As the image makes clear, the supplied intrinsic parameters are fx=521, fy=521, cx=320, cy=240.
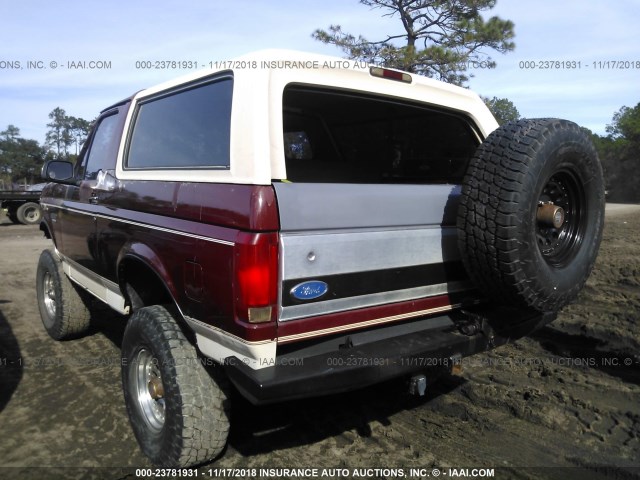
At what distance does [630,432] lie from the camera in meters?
3.06

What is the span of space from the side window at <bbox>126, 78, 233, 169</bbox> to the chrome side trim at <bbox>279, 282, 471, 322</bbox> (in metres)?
0.77

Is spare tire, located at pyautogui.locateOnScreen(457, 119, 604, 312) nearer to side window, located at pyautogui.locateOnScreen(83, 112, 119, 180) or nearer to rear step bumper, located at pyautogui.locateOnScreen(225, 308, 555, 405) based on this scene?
rear step bumper, located at pyautogui.locateOnScreen(225, 308, 555, 405)

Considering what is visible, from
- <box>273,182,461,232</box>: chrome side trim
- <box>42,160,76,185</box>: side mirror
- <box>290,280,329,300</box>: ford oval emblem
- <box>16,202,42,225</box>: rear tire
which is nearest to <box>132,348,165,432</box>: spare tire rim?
<box>290,280,329,300</box>: ford oval emblem

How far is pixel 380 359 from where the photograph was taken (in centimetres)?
250

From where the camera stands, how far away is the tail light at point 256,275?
7.20 feet

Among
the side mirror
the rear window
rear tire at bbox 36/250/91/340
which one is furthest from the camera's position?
rear tire at bbox 36/250/91/340

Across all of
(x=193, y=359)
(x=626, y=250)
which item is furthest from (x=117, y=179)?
(x=626, y=250)

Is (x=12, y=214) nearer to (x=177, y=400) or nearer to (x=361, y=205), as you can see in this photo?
(x=177, y=400)

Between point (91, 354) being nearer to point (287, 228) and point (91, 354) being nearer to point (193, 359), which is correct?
point (193, 359)

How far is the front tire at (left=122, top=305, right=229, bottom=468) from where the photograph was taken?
2535 millimetres

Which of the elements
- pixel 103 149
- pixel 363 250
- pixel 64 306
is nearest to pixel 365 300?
pixel 363 250

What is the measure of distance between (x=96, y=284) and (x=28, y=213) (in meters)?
15.8

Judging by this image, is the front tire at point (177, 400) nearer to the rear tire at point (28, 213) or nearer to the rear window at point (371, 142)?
the rear window at point (371, 142)

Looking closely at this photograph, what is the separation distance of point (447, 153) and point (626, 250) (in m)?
6.26
